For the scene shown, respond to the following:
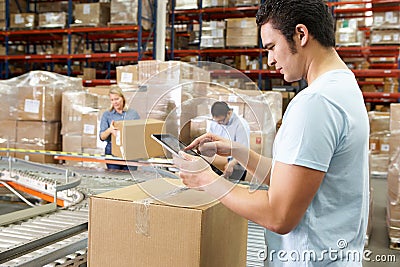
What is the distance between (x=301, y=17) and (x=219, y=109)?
0.54 m

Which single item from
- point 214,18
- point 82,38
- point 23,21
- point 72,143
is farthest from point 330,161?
point 82,38

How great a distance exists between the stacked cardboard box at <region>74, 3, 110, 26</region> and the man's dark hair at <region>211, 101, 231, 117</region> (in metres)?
7.23

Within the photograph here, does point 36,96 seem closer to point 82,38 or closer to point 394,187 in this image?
point 82,38

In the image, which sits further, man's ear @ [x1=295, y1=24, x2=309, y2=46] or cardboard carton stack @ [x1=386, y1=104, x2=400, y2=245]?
cardboard carton stack @ [x1=386, y1=104, x2=400, y2=245]

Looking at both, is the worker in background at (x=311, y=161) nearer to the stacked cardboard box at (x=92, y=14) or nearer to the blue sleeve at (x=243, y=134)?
the blue sleeve at (x=243, y=134)

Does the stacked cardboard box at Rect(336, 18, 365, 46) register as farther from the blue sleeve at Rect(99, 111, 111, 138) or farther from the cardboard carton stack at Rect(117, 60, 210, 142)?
the cardboard carton stack at Rect(117, 60, 210, 142)

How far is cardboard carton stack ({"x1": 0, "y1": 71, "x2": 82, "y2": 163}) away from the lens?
616 cm

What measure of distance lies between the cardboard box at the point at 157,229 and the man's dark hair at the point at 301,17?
53 cm

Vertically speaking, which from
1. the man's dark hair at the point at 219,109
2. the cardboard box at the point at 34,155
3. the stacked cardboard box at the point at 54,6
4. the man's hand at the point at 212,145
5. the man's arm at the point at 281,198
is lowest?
the cardboard box at the point at 34,155

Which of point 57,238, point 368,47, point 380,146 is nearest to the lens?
point 57,238

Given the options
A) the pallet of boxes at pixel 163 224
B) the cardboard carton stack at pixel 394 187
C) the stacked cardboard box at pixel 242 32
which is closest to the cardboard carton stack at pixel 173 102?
the pallet of boxes at pixel 163 224

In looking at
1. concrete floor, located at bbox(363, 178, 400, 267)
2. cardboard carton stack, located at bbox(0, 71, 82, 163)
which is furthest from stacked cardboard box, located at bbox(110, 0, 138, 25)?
concrete floor, located at bbox(363, 178, 400, 267)

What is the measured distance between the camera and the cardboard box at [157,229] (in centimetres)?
121

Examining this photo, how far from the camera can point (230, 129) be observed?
153 centimetres
